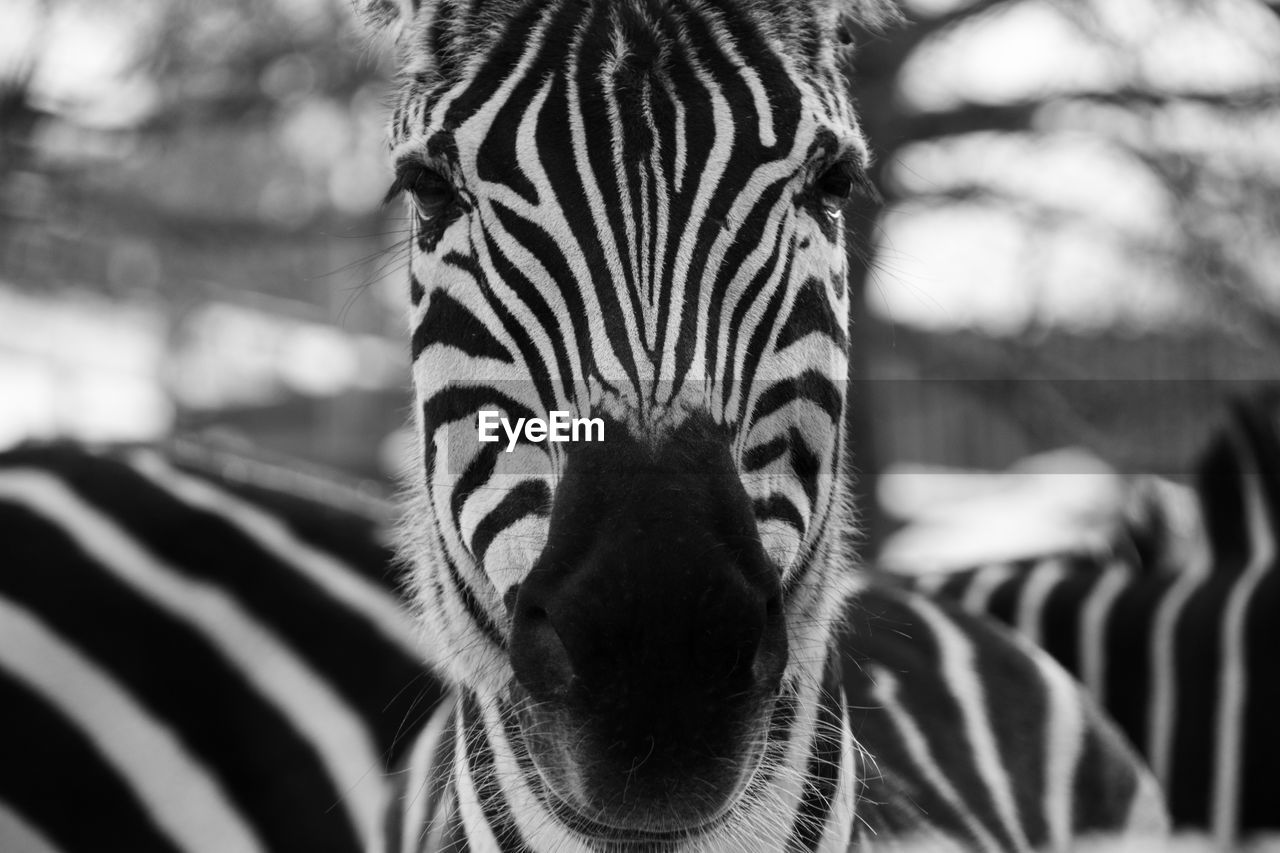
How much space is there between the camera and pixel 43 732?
2.58m

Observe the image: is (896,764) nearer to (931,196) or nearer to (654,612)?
(654,612)

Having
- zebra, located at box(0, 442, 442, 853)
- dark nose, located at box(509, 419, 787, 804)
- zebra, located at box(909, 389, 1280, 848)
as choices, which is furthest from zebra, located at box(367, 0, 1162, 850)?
zebra, located at box(909, 389, 1280, 848)

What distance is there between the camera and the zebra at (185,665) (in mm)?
2605

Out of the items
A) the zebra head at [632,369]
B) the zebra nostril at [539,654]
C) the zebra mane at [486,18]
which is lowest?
the zebra nostril at [539,654]

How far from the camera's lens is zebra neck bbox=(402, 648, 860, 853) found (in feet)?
5.71

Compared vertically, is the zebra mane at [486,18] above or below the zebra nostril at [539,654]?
above

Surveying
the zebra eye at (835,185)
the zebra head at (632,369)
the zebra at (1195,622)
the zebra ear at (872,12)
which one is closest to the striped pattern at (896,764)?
the zebra head at (632,369)

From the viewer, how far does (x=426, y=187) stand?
1845 millimetres

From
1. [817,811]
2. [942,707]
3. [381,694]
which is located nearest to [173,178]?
[381,694]

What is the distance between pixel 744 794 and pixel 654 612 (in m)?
0.50

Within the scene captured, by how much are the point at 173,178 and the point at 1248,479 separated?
6.68m

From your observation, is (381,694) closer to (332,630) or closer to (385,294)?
(332,630)

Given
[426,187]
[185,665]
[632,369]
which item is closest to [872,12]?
[426,187]

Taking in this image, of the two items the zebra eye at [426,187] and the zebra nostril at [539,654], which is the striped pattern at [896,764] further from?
the zebra eye at [426,187]
